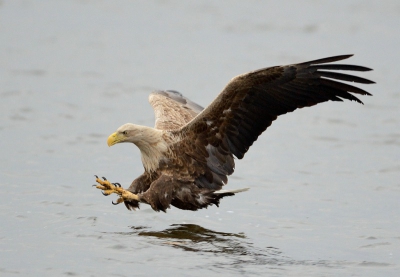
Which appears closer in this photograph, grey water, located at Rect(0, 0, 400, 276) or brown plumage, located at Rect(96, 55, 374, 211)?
grey water, located at Rect(0, 0, 400, 276)

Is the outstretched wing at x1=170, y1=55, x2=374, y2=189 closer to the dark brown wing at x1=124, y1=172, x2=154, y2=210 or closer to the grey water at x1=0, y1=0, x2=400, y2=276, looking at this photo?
the dark brown wing at x1=124, y1=172, x2=154, y2=210

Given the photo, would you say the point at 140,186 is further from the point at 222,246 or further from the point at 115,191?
the point at 222,246

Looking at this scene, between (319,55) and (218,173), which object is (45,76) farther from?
(218,173)

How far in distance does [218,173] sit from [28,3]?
478 inches

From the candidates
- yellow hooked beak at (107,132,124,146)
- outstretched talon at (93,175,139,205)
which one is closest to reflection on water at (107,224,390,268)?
outstretched talon at (93,175,139,205)

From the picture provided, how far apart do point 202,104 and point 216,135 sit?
532 centimetres

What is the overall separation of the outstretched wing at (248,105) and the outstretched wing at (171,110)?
893mm

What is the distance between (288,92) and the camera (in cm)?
894

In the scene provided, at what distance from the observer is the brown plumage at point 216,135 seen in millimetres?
8844

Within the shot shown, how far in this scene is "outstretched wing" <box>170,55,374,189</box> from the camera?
8.78m

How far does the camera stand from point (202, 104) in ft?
47.7

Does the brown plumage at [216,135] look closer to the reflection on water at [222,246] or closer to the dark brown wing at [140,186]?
the dark brown wing at [140,186]

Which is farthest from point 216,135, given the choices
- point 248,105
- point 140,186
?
point 140,186

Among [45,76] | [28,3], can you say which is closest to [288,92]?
[45,76]
